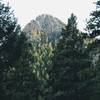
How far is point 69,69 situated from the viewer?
41531 mm

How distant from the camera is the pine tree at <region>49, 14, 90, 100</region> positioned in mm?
41375

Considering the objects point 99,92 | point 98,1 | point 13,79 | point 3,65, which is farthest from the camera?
point 13,79

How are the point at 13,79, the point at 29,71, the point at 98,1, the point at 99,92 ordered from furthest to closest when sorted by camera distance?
1. the point at 29,71
2. the point at 13,79
3. the point at 99,92
4. the point at 98,1

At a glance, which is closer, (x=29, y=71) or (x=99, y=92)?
(x=99, y=92)

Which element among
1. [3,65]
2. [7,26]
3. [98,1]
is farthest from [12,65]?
[98,1]

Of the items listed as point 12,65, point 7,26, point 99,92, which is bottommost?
point 99,92

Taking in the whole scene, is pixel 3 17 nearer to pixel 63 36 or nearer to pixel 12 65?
pixel 12 65

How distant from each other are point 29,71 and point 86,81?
7.59 metres

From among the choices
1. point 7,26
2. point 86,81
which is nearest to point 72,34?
point 86,81

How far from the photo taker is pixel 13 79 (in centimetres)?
4288

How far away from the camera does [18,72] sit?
147 feet

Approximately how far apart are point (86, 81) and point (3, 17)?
39.5ft

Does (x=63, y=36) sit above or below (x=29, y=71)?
above

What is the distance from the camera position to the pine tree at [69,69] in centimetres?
4138
